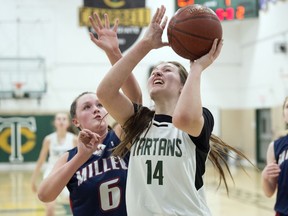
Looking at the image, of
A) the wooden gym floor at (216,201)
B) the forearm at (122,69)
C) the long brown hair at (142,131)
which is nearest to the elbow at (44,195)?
the long brown hair at (142,131)

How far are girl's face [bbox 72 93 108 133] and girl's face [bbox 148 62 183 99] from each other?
60 cm

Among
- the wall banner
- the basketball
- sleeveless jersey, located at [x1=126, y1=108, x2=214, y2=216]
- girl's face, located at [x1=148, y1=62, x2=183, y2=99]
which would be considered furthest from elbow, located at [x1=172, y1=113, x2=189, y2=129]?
the wall banner

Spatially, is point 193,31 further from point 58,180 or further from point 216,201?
point 216,201

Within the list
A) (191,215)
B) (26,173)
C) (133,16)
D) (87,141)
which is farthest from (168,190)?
(26,173)

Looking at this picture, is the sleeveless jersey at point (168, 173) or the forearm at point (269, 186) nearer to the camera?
the sleeveless jersey at point (168, 173)

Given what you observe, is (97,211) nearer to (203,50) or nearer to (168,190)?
(168,190)

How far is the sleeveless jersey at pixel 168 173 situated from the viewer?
7.29ft

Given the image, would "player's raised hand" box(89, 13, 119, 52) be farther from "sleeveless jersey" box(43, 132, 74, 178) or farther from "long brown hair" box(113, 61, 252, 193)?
"sleeveless jersey" box(43, 132, 74, 178)

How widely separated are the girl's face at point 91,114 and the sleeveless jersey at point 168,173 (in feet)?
2.01

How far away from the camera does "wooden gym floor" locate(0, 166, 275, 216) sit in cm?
795

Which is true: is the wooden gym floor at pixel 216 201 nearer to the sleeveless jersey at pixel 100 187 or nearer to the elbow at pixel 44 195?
the sleeveless jersey at pixel 100 187

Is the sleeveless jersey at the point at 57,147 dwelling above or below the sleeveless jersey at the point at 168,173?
below

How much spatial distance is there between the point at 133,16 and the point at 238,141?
8487 millimetres

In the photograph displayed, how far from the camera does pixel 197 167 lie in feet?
7.57
